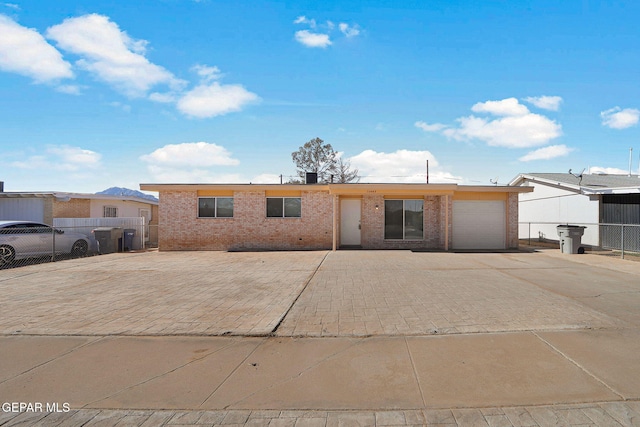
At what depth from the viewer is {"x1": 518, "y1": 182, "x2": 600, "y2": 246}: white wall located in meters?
17.7

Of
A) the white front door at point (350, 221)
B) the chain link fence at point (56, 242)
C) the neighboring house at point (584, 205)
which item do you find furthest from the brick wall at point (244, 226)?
the neighboring house at point (584, 205)

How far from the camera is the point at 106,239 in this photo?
16.1 metres

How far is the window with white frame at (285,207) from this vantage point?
16.5m

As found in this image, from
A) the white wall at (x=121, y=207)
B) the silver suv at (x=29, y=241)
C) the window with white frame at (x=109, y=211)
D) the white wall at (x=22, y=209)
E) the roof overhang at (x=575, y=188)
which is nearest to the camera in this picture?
the silver suv at (x=29, y=241)

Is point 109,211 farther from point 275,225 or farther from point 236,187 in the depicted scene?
point 275,225

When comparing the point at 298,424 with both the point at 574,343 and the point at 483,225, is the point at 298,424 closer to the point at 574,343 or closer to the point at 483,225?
the point at 574,343

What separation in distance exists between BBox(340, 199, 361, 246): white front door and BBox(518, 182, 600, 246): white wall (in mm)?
10622

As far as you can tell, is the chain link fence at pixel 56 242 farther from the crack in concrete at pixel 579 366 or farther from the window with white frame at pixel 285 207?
the crack in concrete at pixel 579 366

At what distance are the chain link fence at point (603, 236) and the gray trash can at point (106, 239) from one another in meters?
20.9

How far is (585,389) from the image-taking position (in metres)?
3.41

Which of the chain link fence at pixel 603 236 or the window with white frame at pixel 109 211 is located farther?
the window with white frame at pixel 109 211

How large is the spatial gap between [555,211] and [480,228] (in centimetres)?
727

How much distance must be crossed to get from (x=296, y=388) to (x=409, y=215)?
14.0 metres

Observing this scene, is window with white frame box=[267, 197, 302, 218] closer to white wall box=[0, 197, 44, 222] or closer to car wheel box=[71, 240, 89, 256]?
car wheel box=[71, 240, 89, 256]
